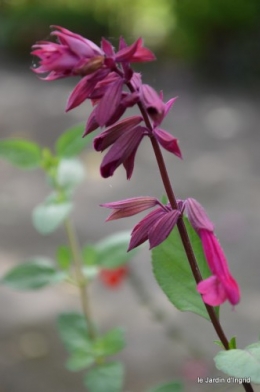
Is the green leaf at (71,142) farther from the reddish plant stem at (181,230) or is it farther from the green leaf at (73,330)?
the reddish plant stem at (181,230)

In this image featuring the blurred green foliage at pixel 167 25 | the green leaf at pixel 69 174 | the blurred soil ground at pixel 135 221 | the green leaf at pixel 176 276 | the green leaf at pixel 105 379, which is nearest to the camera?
the green leaf at pixel 176 276

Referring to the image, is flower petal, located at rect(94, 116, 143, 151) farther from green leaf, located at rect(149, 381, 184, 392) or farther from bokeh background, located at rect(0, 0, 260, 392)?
green leaf, located at rect(149, 381, 184, 392)

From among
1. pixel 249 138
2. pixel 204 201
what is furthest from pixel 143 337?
pixel 249 138

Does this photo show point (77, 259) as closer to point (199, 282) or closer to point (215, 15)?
point (199, 282)

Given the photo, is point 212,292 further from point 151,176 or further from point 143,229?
point 151,176

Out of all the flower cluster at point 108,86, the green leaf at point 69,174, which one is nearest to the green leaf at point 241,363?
the flower cluster at point 108,86

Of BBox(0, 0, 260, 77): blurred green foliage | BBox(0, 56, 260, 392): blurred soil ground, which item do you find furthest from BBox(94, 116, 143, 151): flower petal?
BBox(0, 0, 260, 77): blurred green foliage
